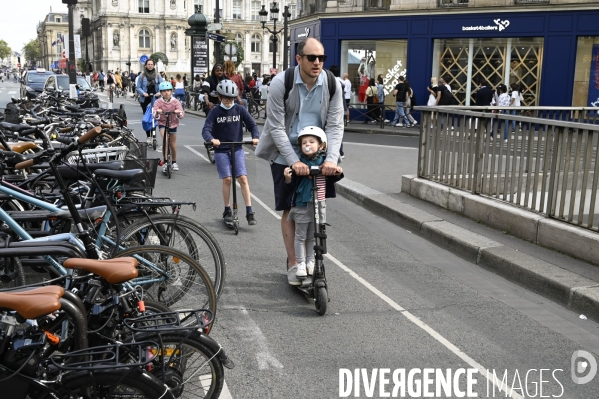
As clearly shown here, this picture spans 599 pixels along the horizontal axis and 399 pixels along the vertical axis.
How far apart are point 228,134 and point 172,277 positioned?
15.3 ft

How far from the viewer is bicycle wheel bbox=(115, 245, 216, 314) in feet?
14.1

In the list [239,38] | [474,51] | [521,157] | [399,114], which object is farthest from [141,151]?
[239,38]

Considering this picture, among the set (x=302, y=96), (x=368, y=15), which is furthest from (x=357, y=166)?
(x=368, y=15)

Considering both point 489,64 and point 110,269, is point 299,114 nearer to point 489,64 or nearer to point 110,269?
point 110,269

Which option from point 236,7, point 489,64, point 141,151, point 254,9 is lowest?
point 141,151

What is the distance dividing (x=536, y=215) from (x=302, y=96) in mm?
3213

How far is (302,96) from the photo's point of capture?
19.1 ft

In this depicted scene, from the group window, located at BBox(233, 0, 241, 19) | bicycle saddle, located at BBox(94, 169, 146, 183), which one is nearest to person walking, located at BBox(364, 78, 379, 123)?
bicycle saddle, located at BBox(94, 169, 146, 183)

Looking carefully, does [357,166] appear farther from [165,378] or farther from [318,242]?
[165,378]

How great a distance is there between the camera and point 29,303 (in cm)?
290

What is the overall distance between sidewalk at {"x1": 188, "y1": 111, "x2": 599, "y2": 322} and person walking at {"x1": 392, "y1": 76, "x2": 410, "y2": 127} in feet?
46.0

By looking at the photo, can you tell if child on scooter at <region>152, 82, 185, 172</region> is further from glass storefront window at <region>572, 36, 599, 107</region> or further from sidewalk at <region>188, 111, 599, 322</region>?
glass storefront window at <region>572, 36, 599, 107</region>

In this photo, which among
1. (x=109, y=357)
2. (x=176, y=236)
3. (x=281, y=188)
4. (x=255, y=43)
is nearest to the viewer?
(x=109, y=357)

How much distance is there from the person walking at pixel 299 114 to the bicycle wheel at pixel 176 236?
1009 millimetres
